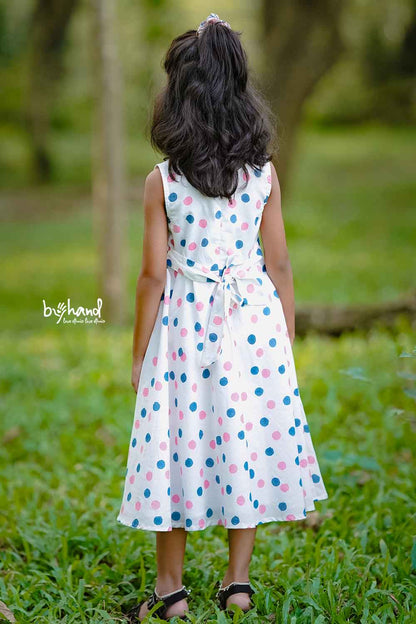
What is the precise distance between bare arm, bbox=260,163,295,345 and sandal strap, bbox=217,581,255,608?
2.61ft

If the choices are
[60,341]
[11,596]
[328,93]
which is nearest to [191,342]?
Result: [11,596]

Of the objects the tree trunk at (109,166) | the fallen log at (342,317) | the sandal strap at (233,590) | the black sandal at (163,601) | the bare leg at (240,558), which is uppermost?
the tree trunk at (109,166)

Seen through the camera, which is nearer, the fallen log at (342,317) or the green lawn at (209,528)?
the green lawn at (209,528)

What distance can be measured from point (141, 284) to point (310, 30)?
8257 millimetres

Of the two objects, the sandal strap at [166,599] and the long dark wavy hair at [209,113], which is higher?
the long dark wavy hair at [209,113]

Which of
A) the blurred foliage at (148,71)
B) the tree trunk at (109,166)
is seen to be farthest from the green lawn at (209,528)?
the blurred foliage at (148,71)

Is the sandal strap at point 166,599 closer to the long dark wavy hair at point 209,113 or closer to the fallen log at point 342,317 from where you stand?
the long dark wavy hair at point 209,113

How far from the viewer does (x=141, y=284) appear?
7.36 ft

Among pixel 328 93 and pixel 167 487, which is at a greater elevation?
pixel 328 93

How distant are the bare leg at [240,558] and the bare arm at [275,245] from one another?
66 centimetres

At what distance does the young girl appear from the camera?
2188 mm

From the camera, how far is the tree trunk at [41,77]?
51.6 feet

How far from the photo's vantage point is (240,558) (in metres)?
2.30

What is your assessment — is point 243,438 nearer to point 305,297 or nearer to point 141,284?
point 141,284
